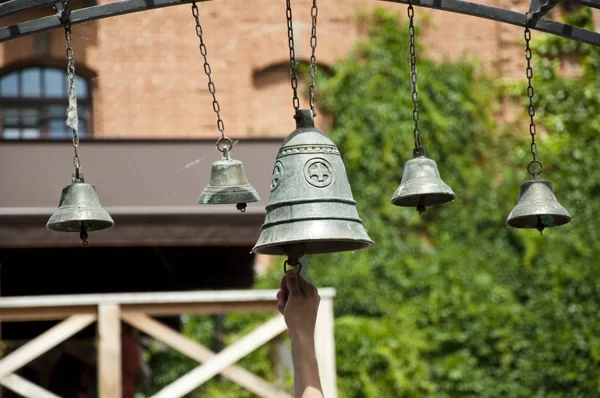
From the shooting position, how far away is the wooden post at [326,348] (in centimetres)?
674

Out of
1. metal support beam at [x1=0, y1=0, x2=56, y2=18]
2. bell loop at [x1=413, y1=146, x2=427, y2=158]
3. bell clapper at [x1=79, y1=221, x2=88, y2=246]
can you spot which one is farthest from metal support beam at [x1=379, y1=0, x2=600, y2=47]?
bell clapper at [x1=79, y1=221, x2=88, y2=246]

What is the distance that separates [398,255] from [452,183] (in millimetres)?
1245

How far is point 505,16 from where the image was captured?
16.6 feet

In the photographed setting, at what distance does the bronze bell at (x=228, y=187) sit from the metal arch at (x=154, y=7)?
2.59 feet

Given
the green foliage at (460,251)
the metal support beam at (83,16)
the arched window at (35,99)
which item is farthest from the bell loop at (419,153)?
the arched window at (35,99)

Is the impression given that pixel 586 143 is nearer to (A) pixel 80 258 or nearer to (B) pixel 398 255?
(B) pixel 398 255

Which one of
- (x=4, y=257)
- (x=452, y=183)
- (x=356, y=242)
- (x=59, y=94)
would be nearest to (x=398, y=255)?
(x=452, y=183)

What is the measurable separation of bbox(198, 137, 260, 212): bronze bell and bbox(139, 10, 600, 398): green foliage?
8.14 metres

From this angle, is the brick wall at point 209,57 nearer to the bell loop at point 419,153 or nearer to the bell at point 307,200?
the bell loop at point 419,153

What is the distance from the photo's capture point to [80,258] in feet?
30.7

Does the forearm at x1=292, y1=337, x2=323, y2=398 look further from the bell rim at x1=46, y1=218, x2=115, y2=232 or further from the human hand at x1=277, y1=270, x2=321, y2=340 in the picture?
the bell rim at x1=46, y1=218, x2=115, y2=232

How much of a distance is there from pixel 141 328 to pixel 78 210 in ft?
7.13

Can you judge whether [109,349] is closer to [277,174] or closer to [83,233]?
[83,233]

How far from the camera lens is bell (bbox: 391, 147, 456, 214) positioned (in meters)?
4.82
